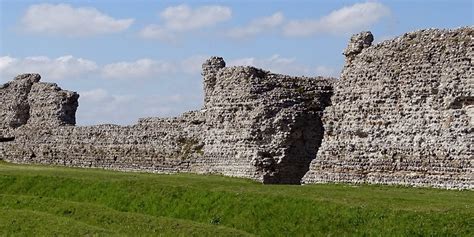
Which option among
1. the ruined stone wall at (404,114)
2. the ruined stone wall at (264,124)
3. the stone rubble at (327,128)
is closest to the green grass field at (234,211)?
the ruined stone wall at (404,114)

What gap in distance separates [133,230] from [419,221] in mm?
6112

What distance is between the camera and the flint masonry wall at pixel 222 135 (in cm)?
3177

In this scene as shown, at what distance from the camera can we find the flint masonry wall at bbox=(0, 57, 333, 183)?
104ft

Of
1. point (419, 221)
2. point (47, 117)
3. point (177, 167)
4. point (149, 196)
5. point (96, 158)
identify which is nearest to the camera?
point (419, 221)

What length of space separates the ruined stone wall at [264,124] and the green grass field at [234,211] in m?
3.69

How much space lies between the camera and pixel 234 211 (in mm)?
23000

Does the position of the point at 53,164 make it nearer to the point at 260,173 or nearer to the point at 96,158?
the point at 96,158

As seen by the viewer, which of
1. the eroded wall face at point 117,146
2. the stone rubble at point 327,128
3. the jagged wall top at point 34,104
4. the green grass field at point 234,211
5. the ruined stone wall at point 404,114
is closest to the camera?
the green grass field at point 234,211

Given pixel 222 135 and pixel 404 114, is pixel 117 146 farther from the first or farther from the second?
pixel 404 114

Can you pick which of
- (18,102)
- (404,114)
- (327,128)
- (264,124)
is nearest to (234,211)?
(404,114)

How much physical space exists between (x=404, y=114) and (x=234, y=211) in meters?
7.35

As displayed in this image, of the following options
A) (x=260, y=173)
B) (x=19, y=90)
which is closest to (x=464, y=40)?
(x=260, y=173)

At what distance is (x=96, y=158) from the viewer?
132 ft

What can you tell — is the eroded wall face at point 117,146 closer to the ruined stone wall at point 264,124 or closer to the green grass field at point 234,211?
A: the ruined stone wall at point 264,124
